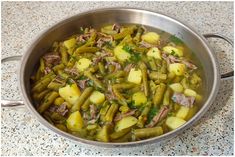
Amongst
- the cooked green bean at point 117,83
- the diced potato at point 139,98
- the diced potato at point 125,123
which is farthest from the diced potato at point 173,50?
the diced potato at point 125,123

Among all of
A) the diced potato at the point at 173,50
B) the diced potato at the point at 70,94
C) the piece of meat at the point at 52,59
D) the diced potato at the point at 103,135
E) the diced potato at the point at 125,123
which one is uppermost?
the diced potato at the point at 173,50

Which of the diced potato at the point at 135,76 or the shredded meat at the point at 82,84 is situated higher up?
the diced potato at the point at 135,76

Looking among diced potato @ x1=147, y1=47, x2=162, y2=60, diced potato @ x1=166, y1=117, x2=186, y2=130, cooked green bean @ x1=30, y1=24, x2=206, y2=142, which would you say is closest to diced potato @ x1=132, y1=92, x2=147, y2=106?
cooked green bean @ x1=30, y1=24, x2=206, y2=142

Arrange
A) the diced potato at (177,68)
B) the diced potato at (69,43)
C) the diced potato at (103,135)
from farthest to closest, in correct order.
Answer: the diced potato at (69,43), the diced potato at (177,68), the diced potato at (103,135)

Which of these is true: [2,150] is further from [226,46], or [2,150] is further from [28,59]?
[226,46]

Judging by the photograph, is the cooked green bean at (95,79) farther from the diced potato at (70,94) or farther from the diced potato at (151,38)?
the diced potato at (151,38)

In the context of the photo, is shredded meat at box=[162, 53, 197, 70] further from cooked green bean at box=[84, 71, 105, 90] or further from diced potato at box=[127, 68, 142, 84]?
cooked green bean at box=[84, 71, 105, 90]

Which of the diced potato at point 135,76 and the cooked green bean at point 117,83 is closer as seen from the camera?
the cooked green bean at point 117,83

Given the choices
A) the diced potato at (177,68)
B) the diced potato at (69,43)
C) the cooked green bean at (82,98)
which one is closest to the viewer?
the cooked green bean at (82,98)
